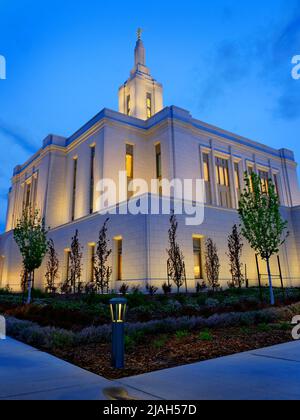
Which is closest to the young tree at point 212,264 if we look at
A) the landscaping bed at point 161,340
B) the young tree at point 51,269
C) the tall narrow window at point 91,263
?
the tall narrow window at point 91,263

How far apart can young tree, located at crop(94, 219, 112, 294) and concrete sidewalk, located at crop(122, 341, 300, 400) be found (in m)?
16.0

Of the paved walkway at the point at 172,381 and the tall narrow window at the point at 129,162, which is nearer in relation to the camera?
the paved walkway at the point at 172,381

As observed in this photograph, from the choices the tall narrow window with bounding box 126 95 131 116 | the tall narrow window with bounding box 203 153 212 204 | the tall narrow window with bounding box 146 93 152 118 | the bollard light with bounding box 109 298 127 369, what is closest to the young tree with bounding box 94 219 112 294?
→ the tall narrow window with bounding box 203 153 212 204

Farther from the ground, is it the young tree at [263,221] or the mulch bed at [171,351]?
the young tree at [263,221]

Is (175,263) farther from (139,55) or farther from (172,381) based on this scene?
(139,55)

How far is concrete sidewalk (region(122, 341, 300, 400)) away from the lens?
3.31 m

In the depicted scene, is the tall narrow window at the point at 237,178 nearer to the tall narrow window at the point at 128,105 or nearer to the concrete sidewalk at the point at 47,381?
the tall narrow window at the point at 128,105

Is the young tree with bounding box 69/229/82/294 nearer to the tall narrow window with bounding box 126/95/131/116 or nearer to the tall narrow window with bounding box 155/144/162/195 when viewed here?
the tall narrow window with bounding box 155/144/162/195

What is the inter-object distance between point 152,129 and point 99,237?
14296 millimetres

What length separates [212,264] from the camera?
2114 cm

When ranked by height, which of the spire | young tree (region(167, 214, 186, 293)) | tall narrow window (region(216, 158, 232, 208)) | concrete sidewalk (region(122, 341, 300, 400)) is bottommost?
concrete sidewalk (region(122, 341, 300, 400))

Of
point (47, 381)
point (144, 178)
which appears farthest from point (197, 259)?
point (47, 381)

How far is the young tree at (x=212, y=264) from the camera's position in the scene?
21.0m

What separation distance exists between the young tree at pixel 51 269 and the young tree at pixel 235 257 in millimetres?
14157
